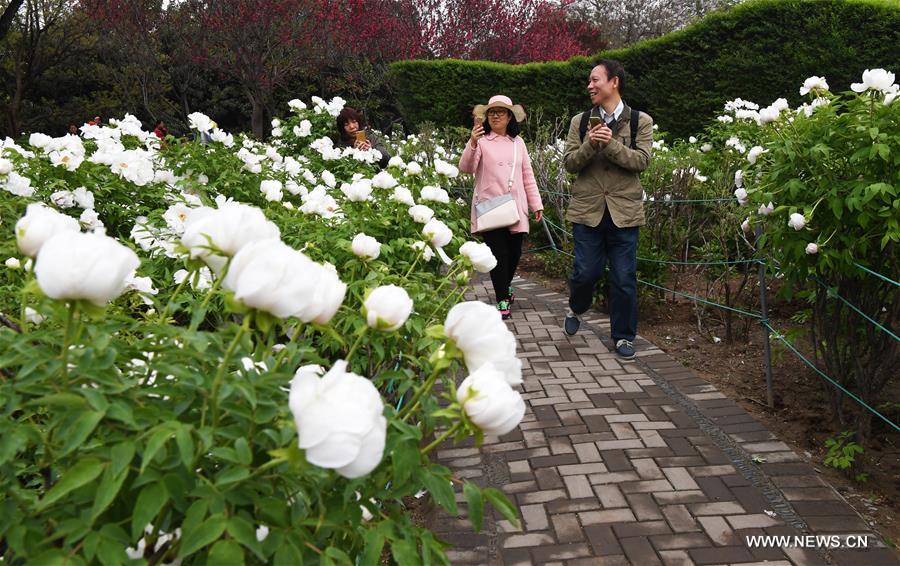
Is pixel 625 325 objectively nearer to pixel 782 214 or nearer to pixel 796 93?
pixel 782 214

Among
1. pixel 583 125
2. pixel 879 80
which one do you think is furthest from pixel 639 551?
pixel 583 125

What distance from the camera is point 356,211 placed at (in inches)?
122

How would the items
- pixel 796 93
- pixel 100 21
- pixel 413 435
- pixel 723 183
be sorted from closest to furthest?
1. pixel 413 435
2. pixel 723 183
3. pixel 796 93
4. pixel 100 21

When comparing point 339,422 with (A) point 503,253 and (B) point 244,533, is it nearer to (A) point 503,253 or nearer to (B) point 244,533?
(B) point 244,533

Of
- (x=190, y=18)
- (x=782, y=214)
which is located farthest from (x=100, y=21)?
(x=782, y=214)

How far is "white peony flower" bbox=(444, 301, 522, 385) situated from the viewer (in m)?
1.13

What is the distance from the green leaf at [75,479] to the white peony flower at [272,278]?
0.27m

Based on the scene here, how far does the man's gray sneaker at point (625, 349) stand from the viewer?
4.70 meters

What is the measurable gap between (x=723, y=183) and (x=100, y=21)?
37.6 ft

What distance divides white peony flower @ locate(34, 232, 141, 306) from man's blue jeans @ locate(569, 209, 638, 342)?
13.2ft

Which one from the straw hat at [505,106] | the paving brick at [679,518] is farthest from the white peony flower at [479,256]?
the straw hat at [505,106]

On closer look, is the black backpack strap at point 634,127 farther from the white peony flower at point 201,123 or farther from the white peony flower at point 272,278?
the white peony flower at point 272,278
